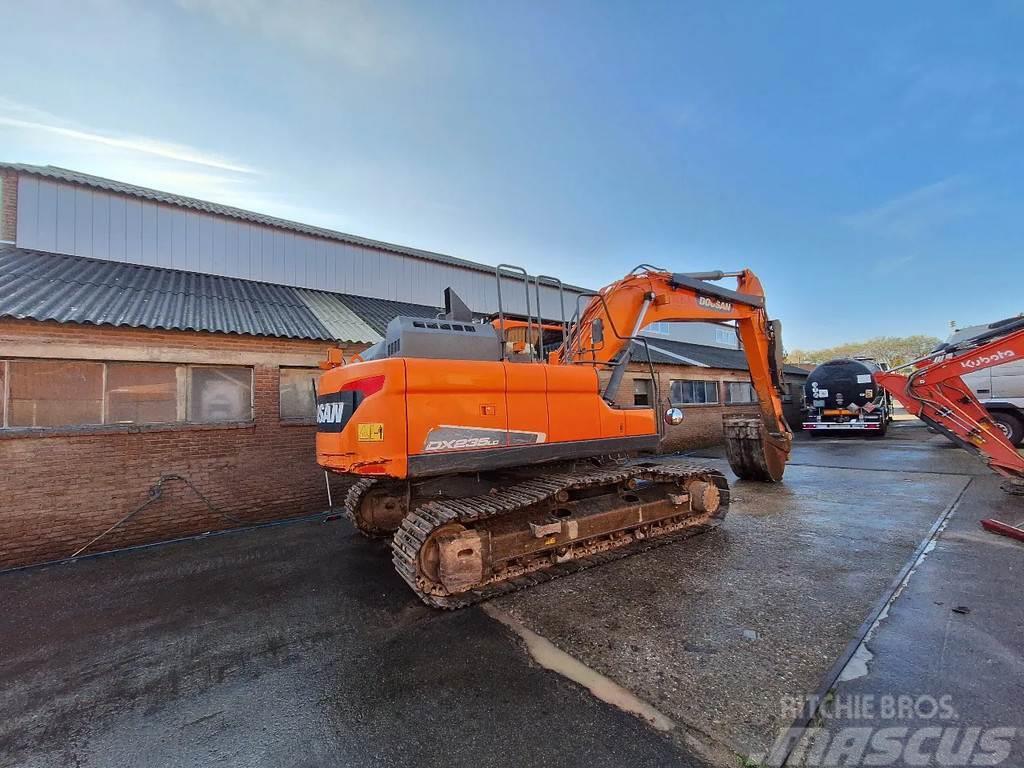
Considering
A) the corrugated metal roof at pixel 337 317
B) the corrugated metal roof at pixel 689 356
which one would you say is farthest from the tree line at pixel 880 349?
the corrugated metal roof at pixel 337 317

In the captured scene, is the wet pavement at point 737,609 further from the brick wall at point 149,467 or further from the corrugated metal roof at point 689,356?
the corrugated metal roof at point 689,356

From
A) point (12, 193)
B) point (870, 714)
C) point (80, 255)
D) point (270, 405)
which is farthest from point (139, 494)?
point (870, 714)

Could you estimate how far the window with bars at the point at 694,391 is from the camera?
14.2 metres

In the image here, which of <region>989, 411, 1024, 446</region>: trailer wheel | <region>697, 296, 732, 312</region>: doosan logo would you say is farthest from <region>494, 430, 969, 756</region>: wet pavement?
<region>989, 411, 1024, 446</region>: trailer wheel

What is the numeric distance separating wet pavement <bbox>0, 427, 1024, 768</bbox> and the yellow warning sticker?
1.51 m

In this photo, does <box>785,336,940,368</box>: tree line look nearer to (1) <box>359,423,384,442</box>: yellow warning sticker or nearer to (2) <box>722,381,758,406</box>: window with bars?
(2) <box>722,381,758,406</box>: window with bars

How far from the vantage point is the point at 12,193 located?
760cm

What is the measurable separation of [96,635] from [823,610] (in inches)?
231

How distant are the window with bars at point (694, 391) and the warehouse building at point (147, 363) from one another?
9.25 m

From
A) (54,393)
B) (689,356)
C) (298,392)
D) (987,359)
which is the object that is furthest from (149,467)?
(689,356)

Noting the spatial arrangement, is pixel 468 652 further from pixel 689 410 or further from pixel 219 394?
pixel 689 410

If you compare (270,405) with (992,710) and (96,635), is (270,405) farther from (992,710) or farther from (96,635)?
(992,710)

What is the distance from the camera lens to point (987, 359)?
665cm

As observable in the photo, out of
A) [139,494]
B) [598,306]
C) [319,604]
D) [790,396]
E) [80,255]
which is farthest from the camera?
[790,396]
